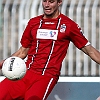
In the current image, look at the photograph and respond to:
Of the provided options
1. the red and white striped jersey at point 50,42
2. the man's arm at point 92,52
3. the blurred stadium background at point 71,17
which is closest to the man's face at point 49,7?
the red and white striped jersey at point 50,42

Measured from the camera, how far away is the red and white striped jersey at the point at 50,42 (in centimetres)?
588

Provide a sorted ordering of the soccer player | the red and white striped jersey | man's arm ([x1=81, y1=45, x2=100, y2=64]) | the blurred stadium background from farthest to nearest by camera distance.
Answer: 1. the blurred stadium background
2. man's arm ([x1=81, y1=45, x2=100, y2=64])
3. the red and white striped jersey
4. the soccer player

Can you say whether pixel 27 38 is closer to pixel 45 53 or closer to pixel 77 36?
pixel 45 53

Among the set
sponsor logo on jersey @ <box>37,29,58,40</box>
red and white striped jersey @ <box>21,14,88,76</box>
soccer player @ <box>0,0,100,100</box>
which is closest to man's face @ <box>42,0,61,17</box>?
soccer player @ <box>0,0,100,100</box>

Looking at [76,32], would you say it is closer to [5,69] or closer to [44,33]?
[44,33]

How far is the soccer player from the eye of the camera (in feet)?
18.9

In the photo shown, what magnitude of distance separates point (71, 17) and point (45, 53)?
10.4 ft

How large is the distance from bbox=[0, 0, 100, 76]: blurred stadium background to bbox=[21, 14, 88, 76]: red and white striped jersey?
2.79 metres

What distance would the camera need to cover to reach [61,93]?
27.6ft

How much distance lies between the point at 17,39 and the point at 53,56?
3.20m

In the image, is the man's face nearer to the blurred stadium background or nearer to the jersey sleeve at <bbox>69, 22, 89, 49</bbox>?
the jersey sleeve at <bbox>69, 22, 89, 49</bbox>

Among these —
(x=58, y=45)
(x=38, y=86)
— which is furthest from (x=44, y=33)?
(x=38, y=86)

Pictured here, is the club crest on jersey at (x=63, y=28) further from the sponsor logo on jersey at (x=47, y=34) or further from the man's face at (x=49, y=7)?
the man's face at (x=49, y=7)

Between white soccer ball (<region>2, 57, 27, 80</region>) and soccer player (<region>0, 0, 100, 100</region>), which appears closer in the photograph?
white soccer ball (<region>2, 57, 27, 80</region>)
